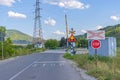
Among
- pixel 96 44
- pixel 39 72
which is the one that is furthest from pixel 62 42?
pixel 96 44

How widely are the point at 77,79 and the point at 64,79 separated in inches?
28.8

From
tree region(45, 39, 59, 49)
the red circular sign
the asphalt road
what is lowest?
the asphalt road

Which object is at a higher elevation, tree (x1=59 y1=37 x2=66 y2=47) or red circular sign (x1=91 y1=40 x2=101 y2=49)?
tree (x1=59 y1=37 x2=66 y2=47)

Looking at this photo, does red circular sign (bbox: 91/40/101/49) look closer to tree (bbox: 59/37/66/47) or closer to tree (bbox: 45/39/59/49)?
tree (bbox: 59/37/66/47)

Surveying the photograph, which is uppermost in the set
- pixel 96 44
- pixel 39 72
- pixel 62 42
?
pixel 62 42

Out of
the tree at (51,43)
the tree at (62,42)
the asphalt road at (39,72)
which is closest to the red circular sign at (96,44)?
the asphalt road at (39,72)

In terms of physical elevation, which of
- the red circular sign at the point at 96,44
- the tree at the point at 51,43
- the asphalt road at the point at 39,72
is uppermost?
the tree at the point at 51,43

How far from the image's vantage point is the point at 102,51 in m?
41.6

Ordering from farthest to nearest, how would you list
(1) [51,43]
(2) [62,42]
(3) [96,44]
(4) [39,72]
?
1. (1) [51,43]
2. (2) [62,42]
3. (4) [39,72]
4. (3) [96,44]

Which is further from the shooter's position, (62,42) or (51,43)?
(51,43)

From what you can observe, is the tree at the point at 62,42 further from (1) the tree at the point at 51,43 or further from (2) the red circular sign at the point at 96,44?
(2) the red circular sign at the point at 96,44

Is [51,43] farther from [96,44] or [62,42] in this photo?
[96,44]

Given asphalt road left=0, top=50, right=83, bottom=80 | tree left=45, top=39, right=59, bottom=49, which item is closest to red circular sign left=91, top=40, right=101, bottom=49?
asphalt road left=0, top=50, right=83, bottom=80

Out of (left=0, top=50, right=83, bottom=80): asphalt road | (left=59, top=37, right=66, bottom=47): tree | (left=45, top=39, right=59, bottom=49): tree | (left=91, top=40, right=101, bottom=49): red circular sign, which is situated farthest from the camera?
(left=45, top=39, right=59, bottom=49): tree
